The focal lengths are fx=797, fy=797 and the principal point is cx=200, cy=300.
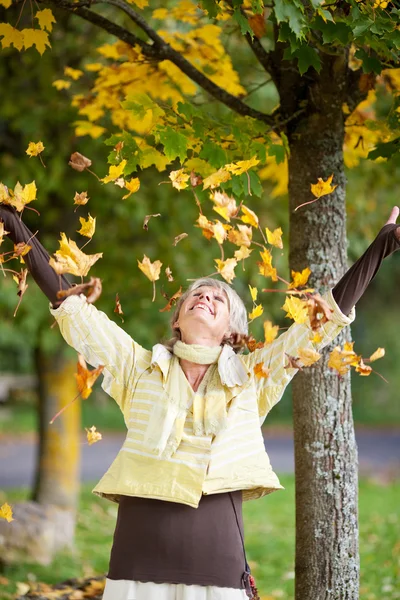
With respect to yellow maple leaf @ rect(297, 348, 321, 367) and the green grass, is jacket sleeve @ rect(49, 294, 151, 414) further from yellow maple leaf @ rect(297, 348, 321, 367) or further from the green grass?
the green grass

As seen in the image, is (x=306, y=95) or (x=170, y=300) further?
(x=306, y=95)

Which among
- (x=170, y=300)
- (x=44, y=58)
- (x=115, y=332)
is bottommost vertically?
(x=115, y=332)

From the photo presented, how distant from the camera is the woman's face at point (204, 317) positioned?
8.67 feet

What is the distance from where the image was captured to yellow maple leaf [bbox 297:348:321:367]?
2.50 m

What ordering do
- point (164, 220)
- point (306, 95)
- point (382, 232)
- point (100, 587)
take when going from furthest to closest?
point (164, 220)
point (100, 587)
point (306, 95)
point (382, 232)

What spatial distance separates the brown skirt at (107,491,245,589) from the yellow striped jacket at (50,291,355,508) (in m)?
0.07

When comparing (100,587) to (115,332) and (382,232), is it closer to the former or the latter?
(115,332)

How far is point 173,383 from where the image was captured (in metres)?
2.64

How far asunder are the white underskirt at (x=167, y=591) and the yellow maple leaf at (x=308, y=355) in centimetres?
76

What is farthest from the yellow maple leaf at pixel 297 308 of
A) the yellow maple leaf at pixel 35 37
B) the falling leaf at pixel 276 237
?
the yellow maple leaf at pixel 35 37

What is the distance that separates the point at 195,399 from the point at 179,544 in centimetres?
46

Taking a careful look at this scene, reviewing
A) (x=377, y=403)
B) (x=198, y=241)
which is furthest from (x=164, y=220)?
(x=377, y=403)

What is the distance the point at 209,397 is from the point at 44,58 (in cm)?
400

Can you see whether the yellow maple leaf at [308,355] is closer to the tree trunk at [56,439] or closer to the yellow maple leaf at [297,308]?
the yellow maple leaf at [297,308]
